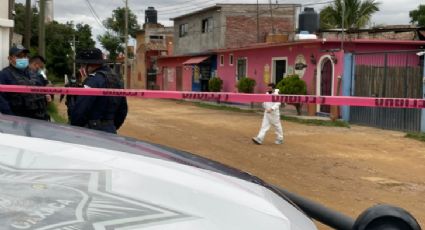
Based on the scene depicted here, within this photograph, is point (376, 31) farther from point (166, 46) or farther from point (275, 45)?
point (166, 46)

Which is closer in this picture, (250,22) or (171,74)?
(250,22)

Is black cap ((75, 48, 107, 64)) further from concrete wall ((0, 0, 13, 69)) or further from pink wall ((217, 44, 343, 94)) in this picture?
pink wall ((217, 44, 343, 94))

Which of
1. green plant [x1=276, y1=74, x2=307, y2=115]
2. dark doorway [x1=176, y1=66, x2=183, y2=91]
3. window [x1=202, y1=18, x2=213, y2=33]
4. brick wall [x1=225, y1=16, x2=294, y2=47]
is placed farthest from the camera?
dark doorway [x1=176, y1=66, x2=183, y2=91]

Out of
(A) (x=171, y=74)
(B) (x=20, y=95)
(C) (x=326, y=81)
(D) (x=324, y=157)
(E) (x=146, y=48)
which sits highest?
(E) (x=146, y=48)

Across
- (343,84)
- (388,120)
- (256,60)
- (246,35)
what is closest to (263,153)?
(388,120)

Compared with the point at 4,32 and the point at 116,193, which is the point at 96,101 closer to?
the point at 116,193

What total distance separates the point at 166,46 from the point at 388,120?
34.7m

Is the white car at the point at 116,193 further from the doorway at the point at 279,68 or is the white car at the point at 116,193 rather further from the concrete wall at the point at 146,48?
the concrete wall at the point at 146,48

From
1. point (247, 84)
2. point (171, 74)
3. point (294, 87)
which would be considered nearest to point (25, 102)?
point (294, 87)

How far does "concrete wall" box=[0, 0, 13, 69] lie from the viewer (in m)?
10.2

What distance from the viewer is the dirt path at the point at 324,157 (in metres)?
7.62

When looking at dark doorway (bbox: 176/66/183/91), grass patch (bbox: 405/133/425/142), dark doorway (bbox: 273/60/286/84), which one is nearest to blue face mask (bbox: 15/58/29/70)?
grass patch (bbox: 405/133/425/142)

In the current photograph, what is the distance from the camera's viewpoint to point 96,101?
5281 mm

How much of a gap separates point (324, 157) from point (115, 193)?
10.1 m
